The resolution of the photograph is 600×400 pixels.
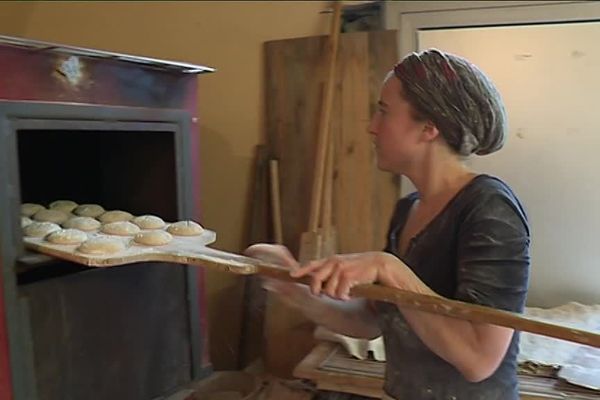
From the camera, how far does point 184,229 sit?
140cm

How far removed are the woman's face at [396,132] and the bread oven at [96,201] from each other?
0.51 meters

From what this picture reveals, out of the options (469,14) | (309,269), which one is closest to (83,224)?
(309,269)

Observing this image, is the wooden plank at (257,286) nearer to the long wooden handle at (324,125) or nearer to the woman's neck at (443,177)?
the long wooden handle at (324,125)

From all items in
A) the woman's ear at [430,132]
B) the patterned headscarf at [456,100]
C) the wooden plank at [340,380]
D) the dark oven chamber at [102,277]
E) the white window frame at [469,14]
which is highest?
the white window frame at [469,14]

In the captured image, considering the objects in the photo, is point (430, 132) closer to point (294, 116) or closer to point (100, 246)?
point (100, 246)

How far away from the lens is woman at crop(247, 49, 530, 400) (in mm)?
998

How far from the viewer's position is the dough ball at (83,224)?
1383 millimetres

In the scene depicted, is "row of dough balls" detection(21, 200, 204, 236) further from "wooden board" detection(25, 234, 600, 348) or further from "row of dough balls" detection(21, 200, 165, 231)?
"wooden board" detection(25, 234, 600, 348)

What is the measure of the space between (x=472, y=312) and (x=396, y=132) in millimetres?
352

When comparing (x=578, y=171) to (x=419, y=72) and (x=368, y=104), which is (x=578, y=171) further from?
(x=419, y=72)

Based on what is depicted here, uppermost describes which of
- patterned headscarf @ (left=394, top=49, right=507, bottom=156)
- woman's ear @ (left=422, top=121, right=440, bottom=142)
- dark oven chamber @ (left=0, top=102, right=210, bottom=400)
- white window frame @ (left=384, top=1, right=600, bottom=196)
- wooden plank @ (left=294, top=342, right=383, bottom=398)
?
white window frame @ (left=384, top=1, right=600, bottom=196)

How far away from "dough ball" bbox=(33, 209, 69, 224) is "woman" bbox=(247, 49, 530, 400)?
0.47 meters

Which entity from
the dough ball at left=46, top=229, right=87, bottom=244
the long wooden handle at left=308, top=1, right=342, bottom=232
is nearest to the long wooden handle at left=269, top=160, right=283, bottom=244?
the long wooden handle at left=308, top=1, right=342, bottom=232

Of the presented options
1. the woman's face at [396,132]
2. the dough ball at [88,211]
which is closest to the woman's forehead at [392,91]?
the woman's face at [396,132]
